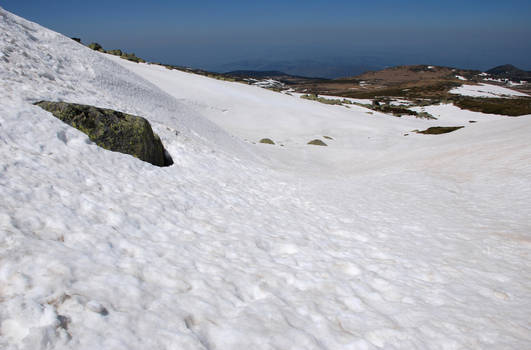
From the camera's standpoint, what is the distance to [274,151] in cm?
2670

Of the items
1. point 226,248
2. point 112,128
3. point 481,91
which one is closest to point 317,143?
point 112,128

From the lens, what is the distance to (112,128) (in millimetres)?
10844

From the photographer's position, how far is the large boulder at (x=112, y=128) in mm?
10203

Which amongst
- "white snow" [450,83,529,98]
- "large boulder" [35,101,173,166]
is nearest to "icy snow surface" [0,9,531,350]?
"large boulder" [35,101,173,166]

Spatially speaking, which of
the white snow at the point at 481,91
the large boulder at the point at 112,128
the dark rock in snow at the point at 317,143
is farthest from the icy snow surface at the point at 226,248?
the white snow at the point at 481,91

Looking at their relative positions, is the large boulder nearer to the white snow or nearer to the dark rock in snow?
the dark rock in snow

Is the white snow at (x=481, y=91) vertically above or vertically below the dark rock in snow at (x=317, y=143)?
above

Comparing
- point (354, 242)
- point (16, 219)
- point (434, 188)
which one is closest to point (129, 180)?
point (16, 219)

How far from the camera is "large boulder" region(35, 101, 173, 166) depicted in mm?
10203

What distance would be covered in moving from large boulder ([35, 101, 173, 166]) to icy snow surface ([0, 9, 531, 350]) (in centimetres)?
44

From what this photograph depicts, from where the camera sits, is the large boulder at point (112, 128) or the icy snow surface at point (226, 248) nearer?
the icy snow surface at point (226, 248)

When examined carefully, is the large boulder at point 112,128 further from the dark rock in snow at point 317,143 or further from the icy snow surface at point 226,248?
the dark rock in snow at point 317,143

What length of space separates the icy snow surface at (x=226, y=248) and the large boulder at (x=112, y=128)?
44cm

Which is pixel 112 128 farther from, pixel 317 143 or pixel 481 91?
pixel 481 91
